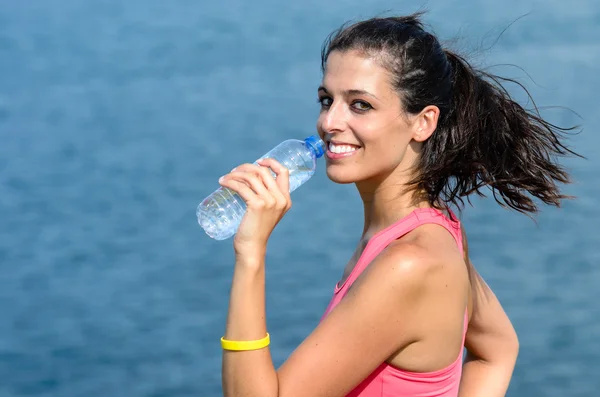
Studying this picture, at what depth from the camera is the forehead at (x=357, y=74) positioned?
2.24 meters

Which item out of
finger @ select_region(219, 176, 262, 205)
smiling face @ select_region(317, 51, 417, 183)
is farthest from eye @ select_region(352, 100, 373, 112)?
finger @ select_region(219, 176, 262, 205)

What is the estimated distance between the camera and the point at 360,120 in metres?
2.23

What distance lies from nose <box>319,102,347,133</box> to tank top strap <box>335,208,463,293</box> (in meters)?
0.24

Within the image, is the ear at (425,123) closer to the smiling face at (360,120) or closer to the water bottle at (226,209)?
the smiling face at (360,120)

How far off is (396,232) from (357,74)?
349mm

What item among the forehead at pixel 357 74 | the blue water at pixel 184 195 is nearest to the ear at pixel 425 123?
the forehead at pixel 357 74

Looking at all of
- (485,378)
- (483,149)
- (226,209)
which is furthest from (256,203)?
(485,378)

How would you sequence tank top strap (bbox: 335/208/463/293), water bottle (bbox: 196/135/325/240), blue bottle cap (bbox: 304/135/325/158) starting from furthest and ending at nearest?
water bottle (bbox: 196/135/325/240), blue bottle cap (bbox: 304/135/325/158), tank top strap (bbox: 335/208/463/293)

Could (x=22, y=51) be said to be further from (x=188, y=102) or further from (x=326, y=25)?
(x=326, y=25)

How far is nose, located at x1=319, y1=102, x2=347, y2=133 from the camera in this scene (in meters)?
2.23

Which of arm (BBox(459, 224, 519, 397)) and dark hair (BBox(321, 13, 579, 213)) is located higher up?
dark hair (BBox(321, 13, 579, 213))

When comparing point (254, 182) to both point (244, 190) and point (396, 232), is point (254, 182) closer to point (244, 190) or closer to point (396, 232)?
point (244, 190)

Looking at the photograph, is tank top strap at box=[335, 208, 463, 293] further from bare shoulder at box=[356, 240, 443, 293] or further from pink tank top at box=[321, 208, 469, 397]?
bare shoulder at box=[356, 240, 443, 293]

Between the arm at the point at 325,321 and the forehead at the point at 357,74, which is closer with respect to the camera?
the arm at the point at 325,321
